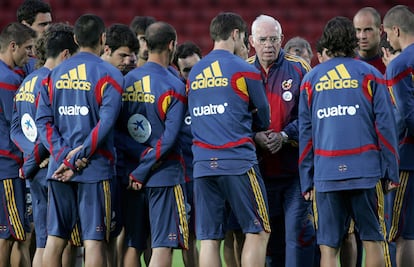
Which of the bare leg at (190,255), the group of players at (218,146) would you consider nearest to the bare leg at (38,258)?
the group of players at (218,146)

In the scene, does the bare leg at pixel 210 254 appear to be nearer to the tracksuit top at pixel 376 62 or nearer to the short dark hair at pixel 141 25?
the tracksuit top at pixel 376 62

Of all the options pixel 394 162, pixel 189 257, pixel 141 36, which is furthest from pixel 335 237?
pixel 141 36

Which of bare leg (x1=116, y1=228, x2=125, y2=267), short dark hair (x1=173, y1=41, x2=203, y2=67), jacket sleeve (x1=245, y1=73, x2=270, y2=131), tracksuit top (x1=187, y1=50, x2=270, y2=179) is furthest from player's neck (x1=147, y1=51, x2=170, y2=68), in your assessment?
bare leg (x1=116, y1=228, x2=125, y2=267)

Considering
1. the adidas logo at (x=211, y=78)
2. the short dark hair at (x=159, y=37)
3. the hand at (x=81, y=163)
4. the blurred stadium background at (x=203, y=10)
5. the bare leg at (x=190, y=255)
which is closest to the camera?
the hand at (x=81, y=163)

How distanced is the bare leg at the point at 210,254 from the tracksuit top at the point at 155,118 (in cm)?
46

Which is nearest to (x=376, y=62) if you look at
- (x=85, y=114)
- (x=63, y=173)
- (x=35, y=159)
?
(x=85, y=114)

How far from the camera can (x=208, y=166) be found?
5.69 m

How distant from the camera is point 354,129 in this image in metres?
5.33

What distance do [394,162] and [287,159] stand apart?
1.00m

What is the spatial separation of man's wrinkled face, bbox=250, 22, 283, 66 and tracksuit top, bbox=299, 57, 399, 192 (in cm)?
78

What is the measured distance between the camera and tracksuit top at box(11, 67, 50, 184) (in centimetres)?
602

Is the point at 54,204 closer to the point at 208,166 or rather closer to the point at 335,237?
the point at 208,166

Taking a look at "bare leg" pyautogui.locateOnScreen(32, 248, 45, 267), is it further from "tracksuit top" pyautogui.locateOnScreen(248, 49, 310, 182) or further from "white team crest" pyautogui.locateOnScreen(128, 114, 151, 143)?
"tracksuit top" pyautogui.locateOnScreen(248, 49, 310, 182)

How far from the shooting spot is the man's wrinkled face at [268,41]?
6.14 metres
